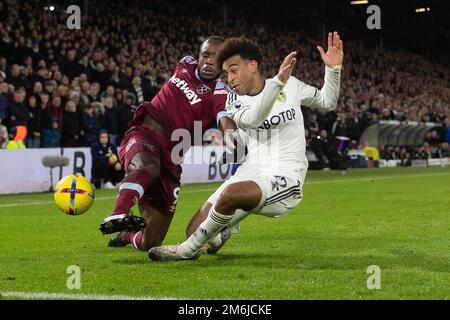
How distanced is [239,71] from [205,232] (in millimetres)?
1297

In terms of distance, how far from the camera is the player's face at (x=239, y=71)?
21.7 feet

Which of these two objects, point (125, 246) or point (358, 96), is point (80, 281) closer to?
point (125, 246)

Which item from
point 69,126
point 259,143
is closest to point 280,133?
point 259,143

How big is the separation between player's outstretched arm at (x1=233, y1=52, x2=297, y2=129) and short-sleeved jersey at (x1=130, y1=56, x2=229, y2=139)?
172 centimetres

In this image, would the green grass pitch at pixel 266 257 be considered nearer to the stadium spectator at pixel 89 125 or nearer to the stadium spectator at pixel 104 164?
the stadium spectator at pixel 104 164

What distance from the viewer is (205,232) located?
656 cm

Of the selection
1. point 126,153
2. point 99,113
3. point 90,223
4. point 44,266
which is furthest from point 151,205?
point 99,113

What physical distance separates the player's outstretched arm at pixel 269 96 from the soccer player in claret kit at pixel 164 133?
4.44ft

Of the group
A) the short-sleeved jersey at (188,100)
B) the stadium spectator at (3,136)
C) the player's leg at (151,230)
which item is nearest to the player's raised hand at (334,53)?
the short-sleeved jersey at (188,100)

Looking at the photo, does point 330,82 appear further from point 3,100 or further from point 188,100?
point 3,100

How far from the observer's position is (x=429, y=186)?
58.1 ft

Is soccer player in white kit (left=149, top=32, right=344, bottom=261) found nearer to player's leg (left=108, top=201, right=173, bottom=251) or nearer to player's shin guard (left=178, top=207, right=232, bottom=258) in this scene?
player's shin guard (left=178, top=207, right=232, bottom=258)

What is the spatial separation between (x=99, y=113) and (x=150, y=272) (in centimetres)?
1224

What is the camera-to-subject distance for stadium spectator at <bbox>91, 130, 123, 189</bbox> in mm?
17438
